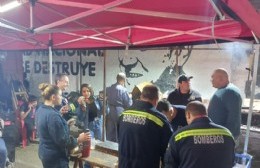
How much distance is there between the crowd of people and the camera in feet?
7.68

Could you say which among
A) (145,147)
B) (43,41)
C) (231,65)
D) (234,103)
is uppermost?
(43,41)

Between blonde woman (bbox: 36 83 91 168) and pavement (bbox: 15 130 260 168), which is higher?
blonde woman (bbox: 36 83 91 168)

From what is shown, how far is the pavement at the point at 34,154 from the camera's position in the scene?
5.61 m

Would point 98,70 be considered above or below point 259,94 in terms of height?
above

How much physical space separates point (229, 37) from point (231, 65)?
3.72 meters

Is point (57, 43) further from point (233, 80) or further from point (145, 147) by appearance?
point (233, 80)

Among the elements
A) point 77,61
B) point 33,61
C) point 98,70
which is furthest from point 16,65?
point 98,70

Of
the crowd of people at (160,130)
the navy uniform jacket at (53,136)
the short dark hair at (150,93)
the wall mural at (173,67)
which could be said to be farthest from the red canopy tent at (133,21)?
the wall mural at (173,67)

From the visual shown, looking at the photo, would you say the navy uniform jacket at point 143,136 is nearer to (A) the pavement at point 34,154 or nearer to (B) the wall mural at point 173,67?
(A) the pavement at point 34,154

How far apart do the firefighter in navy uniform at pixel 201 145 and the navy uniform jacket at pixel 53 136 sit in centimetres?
123

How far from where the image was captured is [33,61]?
31.7 feet

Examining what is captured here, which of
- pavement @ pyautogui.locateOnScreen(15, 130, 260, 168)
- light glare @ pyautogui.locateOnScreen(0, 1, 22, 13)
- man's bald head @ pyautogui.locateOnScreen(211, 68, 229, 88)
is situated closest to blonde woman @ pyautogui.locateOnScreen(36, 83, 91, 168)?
light glare @ pyautogui.locateOnScreen(0, 1, 22, 13)

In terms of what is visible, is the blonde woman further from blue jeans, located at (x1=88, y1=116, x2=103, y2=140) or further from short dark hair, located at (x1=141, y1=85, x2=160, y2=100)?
blue jeans, located at (x1=88, y1=116, x2=103, y2=140)

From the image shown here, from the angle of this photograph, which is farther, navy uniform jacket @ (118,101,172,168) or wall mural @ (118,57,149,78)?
wall mural @ (118,57,149,78)
